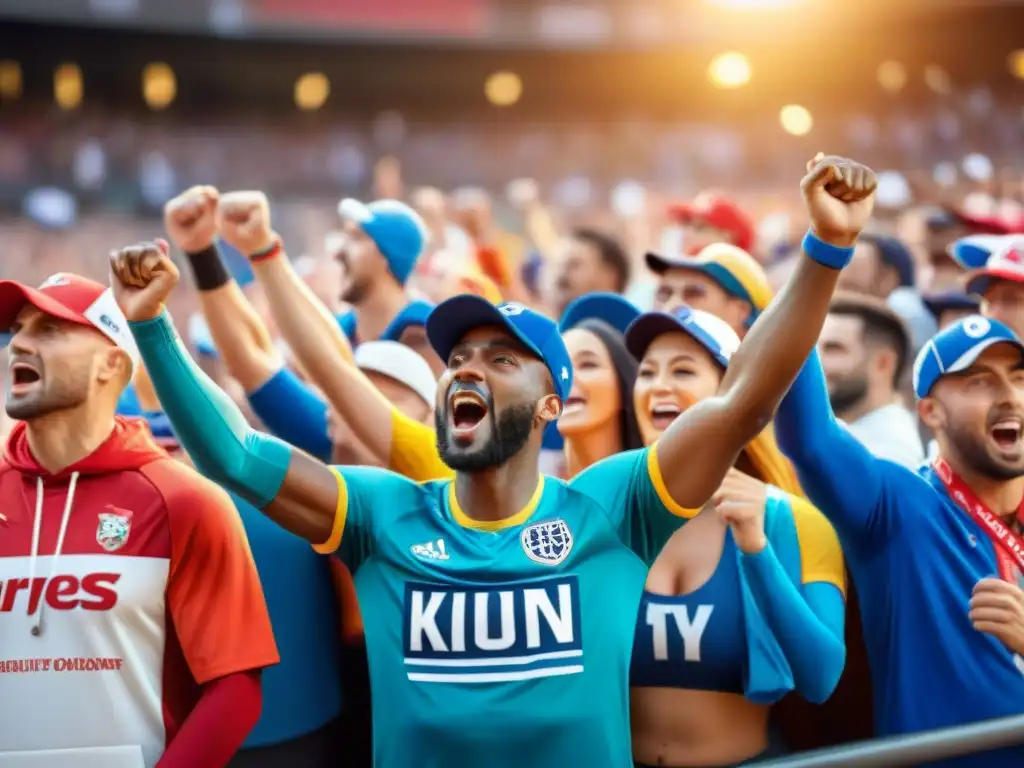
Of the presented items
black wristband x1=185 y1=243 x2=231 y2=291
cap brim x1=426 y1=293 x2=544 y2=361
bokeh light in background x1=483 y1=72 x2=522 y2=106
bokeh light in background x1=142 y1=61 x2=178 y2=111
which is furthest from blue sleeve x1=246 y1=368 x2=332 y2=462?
bokeh light in background x1=483 y1=72 x2=522 y2=106

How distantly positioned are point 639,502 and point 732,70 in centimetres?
1811

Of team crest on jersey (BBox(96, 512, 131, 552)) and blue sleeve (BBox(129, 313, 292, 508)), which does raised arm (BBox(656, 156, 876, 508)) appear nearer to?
blue sleeve (BBox(129, 313, 292, 508))

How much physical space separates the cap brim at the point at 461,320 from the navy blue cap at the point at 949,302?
239 centimetres

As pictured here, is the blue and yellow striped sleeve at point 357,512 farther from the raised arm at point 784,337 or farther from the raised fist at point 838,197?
the raised fist at point 838,197

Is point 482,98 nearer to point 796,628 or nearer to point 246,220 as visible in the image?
point 246,220

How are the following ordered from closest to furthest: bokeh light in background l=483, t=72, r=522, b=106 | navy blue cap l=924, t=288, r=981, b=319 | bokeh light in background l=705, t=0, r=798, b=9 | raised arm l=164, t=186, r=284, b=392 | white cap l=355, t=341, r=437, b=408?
1. raised arm l=164, t=186, r=284, b=392
2. white cap l=355, t=341, r=437, b=408
3. navy blue cap l=924, t=288, r=981, b=319
4. bokeh light in background l=705, t=0, r=798, b=9
5. bokeh light in background l=483, t=72, r=522, b=106

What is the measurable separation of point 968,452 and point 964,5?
17764 millimetres

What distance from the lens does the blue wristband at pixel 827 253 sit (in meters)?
2.52

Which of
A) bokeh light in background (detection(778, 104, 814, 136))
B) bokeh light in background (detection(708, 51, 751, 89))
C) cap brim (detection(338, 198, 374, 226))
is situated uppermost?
bokeh light in background (detection(708, 51, 751, 89))

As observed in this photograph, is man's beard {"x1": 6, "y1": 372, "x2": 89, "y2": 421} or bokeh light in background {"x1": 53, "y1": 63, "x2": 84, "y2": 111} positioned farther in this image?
bokeh light in background {"x1": 53, "y1": 63, "x2": 84, "y2": 111}

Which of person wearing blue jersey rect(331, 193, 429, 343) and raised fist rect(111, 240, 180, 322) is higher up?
person wearing blue jersey rect(331, 193, 429, 343)

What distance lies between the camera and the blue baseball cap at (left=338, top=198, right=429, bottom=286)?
4863 mm

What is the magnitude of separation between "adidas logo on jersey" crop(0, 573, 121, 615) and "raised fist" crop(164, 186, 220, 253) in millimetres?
872

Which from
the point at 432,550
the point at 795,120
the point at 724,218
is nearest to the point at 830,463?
the point at 432,550
